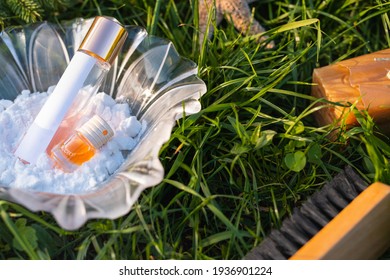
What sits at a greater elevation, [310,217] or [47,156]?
[47,156]

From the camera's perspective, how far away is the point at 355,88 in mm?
1251

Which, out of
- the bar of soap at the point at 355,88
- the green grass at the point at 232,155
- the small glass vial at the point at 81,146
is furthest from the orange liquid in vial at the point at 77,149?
the bar of soap at the point at 355,88

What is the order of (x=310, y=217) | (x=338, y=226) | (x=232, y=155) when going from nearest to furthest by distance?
(x=338, y=226) → (x=310, y=217) → (x=232, y=155)

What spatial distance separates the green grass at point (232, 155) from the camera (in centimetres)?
111

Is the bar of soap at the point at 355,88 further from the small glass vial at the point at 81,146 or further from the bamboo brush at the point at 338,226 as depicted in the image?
the small glass vial at the point at 81,146

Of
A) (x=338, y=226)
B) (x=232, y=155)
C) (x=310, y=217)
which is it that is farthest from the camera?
(x=232, y=155)

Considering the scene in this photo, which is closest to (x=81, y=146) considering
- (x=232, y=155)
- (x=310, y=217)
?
(x=232, y=155)

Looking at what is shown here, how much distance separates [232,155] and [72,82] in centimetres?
34

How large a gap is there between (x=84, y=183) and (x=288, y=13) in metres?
0.67

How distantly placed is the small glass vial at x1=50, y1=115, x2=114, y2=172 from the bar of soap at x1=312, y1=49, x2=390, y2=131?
46 cm

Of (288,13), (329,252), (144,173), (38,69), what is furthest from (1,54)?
(329,252)

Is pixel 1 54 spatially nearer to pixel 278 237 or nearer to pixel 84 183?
pixel 84 183

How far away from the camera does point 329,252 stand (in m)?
0.99

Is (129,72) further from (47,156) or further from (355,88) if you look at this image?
(355,88)
